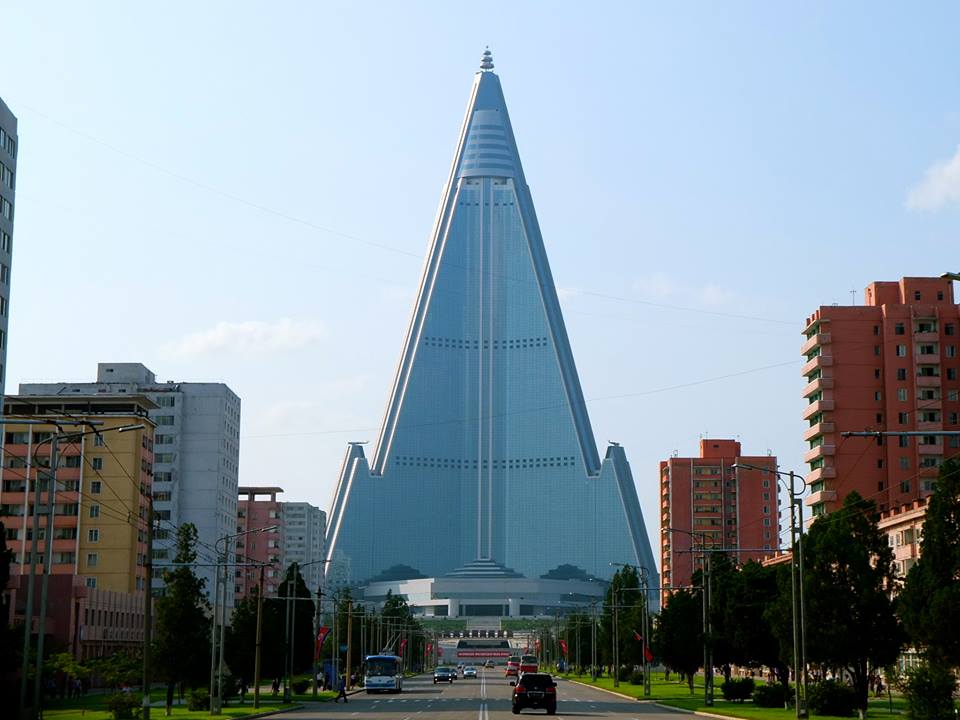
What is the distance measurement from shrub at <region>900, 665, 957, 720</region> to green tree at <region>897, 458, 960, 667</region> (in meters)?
6.32

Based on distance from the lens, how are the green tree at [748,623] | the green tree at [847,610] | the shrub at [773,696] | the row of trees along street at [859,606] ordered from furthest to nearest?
1. the green tree at [748,623]
2. the shrub at [773,696]
3. the green tree at [847,610]
4. the row of trees along street at [859,606]

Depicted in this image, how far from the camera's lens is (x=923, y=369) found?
139125 millimetres

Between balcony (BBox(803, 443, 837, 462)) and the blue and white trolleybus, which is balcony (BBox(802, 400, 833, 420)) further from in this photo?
the blue and white trolleybus

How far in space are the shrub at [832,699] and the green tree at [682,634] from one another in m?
33.3

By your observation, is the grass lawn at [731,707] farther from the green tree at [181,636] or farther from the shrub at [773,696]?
the green tree at [181,636]

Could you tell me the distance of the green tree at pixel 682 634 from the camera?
98.4m

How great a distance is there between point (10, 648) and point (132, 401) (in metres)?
91.0

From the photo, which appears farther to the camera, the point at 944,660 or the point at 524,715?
the point at 524,715

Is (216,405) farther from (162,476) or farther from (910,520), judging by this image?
(910,520)

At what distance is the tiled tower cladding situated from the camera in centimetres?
9688

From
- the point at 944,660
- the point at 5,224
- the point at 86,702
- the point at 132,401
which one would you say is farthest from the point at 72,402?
the point at 944,660

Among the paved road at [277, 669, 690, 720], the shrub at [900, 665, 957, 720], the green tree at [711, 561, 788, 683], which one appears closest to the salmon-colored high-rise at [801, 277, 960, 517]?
the green tree at [711, 561, 788, 683]

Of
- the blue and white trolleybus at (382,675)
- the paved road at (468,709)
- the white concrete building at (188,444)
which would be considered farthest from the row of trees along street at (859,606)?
the white concrete building at (188,444)

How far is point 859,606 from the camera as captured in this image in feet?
204
